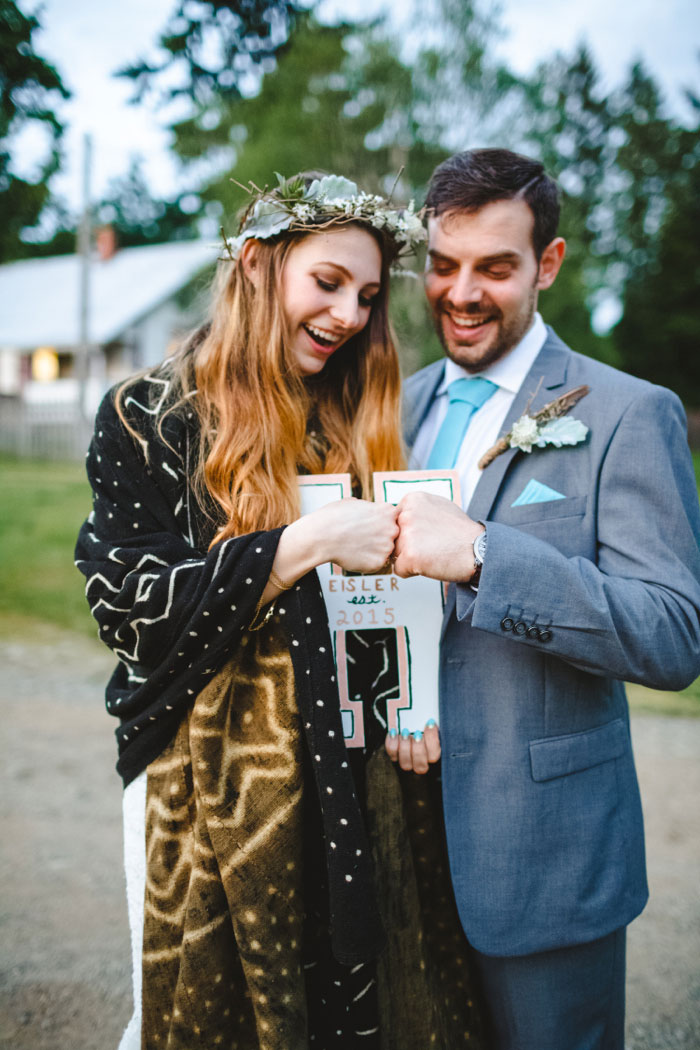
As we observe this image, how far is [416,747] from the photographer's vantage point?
2088mm

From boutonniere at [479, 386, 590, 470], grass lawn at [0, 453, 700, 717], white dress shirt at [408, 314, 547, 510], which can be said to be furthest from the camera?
grass lawn at [0, 453, 700, 717]

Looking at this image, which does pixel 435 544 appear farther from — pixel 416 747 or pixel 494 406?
pixel 494 406

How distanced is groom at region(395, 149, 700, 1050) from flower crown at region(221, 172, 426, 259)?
26cm

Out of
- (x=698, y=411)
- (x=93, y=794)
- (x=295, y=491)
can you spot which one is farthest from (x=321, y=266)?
(x=698, y=411)

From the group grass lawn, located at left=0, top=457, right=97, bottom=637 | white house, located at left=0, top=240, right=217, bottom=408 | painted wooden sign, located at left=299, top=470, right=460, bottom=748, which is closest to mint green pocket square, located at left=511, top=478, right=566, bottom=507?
painted wooden sign, located at left=299, top=470, right=460, bottom=748

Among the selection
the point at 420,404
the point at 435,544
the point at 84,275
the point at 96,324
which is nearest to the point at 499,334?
the point at 420,404

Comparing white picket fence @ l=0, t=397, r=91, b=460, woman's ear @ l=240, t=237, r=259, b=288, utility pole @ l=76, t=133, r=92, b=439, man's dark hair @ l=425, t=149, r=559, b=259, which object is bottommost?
woman's ear @ l=240, t=237, r=259, b=288

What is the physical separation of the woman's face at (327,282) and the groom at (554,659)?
36cm

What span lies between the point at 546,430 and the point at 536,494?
0.59 ft

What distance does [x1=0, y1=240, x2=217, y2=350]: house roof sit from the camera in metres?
24.2

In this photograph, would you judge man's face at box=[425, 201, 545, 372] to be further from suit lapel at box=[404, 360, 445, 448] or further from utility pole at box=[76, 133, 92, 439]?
utility pole at box=[76, 133, 92, 439]

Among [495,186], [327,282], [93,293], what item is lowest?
[327,282]

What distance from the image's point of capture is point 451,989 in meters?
2.21

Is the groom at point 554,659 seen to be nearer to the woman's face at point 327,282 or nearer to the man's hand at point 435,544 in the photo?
the man's hand at point 435,544
